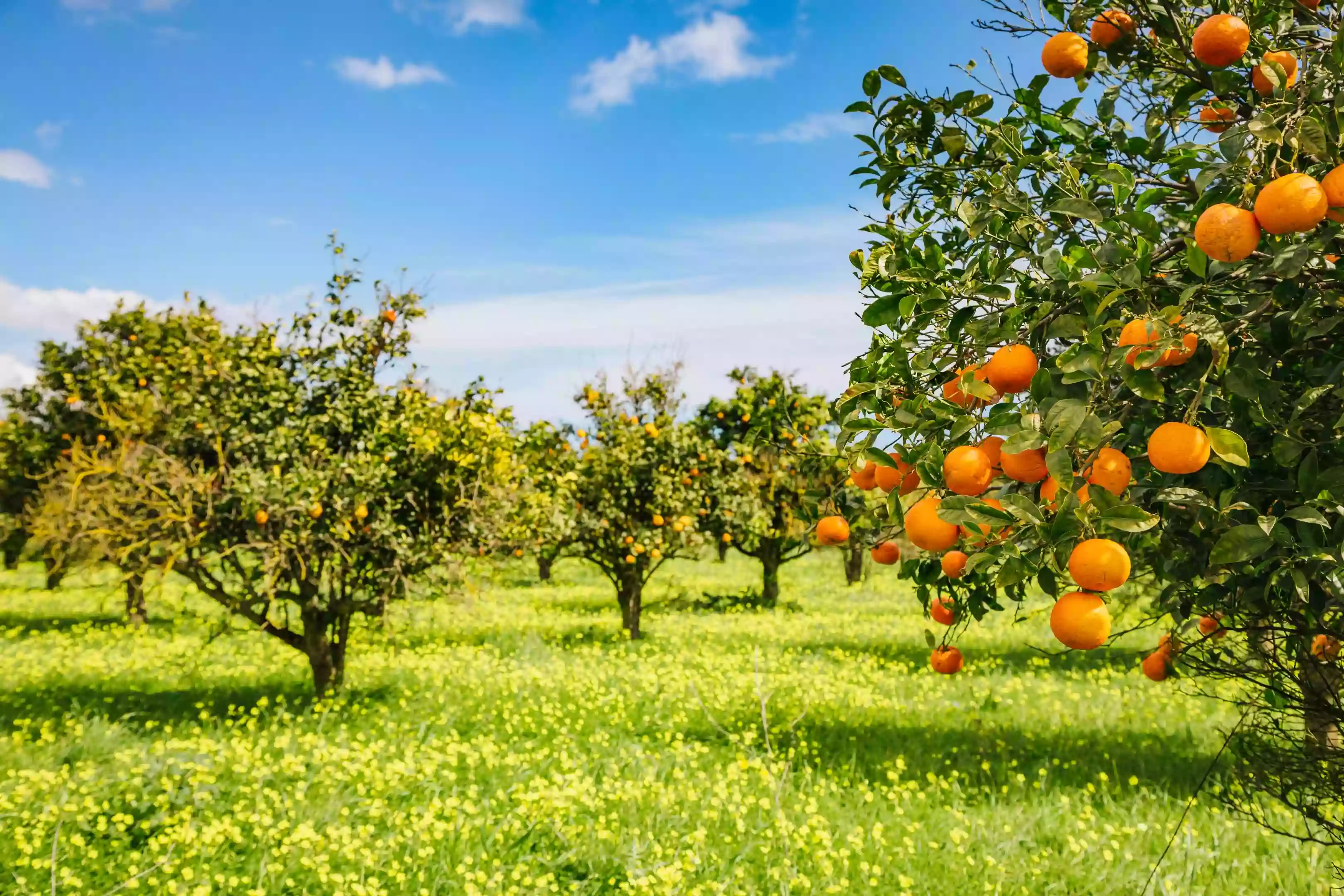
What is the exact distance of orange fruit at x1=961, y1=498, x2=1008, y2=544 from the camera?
1573 mm

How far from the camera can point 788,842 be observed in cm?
528

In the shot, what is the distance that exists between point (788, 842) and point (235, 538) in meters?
6.02

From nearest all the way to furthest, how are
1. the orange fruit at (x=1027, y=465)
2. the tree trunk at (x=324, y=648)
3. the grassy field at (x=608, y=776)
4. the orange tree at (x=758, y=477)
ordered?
the orange fruit at (x=1027, y=465) → the grassy field at (x=608, y=776) → the tree trunk at (x=324, y=648) → the orange tree at (x=758, y=477)

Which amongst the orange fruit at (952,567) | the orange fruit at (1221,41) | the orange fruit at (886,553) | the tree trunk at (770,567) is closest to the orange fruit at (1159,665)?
the orange fruit at (952,567)

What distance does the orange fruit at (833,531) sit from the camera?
2479 mm

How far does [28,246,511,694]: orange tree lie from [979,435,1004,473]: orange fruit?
6.81 metres

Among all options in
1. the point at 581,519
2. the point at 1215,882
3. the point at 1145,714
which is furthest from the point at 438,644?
the point at 1215,882

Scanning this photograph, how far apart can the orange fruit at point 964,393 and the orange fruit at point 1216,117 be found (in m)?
1.10

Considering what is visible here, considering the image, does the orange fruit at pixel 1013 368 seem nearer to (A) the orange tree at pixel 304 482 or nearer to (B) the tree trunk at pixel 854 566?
(A) the orange tree at pixel 304 482

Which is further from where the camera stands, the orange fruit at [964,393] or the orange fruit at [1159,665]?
the orange fruit at [1159,665]

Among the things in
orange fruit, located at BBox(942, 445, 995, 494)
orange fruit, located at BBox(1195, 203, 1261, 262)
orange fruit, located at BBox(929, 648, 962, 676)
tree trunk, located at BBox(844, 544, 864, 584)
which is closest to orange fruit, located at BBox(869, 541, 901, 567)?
orange fruit, located at BBox(929, 648, 962, 676)

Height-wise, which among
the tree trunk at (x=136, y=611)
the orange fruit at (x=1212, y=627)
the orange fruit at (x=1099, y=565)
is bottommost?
the tree trunk at (x=136, y=611)

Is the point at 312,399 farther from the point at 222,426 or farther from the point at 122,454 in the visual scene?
the point at 122,454

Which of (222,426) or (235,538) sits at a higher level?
(222,426)
